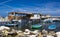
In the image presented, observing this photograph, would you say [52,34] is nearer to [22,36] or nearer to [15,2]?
[22,36]

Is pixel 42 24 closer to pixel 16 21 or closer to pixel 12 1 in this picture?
pixel 16 21

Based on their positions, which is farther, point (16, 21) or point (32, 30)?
point (32, 30)

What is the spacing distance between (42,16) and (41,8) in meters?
0.17

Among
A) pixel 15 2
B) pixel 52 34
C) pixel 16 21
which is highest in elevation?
pixel 15 2

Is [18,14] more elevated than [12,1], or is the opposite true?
[12,1]

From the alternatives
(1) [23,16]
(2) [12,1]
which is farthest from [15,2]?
(1) [23,16]

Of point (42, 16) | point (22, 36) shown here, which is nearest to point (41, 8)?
point (42, 16)

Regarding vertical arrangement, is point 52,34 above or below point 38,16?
below

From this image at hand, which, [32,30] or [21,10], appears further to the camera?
[32,30]

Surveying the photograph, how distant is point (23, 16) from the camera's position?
401 cm

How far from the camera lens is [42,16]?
3967mm

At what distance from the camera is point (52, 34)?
4.07 metres

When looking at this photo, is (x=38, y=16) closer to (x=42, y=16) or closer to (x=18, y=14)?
(x=42, y=16)

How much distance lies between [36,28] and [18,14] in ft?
1.64
